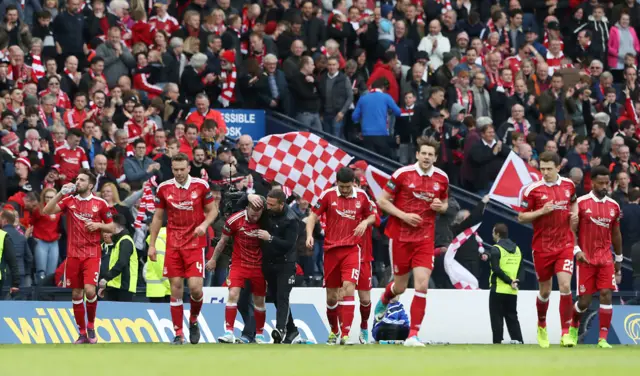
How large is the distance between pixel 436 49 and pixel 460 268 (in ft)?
23.9

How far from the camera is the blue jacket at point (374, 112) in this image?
28219 millimetres

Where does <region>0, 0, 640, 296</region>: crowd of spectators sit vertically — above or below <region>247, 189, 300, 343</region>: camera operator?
above

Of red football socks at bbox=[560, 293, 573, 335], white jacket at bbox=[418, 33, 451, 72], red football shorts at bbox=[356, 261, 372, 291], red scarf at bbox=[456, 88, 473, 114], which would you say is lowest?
red football socks at bbox=[560, 293, 573, 335]

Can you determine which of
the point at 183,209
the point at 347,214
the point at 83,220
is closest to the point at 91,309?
the point at 83,220

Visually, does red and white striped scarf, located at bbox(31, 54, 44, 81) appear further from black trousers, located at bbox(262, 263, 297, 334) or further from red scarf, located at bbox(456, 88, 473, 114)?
red scarf, located at bbox(456, 88, 473, 114)

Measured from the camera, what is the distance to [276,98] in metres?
28.9

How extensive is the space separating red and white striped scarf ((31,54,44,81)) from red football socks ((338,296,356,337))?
9.61m

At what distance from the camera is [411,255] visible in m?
17.8

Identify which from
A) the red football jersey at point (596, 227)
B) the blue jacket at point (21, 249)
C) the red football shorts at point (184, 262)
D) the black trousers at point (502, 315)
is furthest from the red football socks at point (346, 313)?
the blue jacket at point (21, 249)

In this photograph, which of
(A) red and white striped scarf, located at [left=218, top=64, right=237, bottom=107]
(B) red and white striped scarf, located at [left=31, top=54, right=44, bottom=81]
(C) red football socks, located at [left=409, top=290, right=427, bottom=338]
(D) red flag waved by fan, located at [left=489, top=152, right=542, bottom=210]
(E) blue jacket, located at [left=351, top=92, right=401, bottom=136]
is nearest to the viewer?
(C) red football socks, located at [left=409, top=290, right=427, bottom=338]

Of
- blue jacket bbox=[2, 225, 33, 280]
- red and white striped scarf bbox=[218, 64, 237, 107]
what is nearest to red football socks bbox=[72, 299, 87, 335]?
blue jacket bbox=[2, 225, 33, 280]

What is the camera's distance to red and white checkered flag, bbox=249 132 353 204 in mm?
24797

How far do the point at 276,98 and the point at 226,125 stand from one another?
1.20 m

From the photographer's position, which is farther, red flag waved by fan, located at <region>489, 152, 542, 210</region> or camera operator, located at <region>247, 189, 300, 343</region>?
red flag waved by fan, located at <region>489, 152, 542, 210</region>
